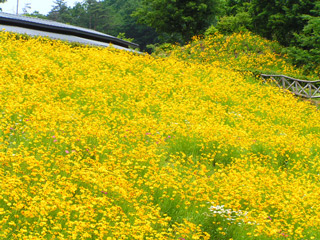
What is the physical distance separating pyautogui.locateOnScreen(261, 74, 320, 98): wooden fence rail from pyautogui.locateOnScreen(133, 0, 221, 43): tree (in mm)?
19303

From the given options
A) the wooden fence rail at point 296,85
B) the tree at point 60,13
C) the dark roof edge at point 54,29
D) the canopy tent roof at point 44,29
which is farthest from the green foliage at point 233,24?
the tree at point 60,13

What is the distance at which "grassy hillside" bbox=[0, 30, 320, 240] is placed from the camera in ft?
16.0

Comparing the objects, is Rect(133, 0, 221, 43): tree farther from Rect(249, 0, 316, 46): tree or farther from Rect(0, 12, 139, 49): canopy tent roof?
Rect(0, 12, 139, 49): canopy tent roof

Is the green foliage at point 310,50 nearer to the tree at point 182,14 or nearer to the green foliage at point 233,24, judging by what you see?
the green foliage at point 233,24

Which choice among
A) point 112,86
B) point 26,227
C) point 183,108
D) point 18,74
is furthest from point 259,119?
point 26,227

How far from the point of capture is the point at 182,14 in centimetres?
3978

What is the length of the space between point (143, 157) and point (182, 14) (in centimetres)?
3495

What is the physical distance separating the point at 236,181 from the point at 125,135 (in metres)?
2.58

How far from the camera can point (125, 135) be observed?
26.0 feet

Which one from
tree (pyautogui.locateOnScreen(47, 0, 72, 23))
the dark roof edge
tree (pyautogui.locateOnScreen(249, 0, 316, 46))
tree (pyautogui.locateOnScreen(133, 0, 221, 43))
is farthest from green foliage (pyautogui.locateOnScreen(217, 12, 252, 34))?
tree (pyautogui.locateOnScreen(47, 0, 72, 23))

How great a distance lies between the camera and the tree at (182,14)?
3972 centimetres

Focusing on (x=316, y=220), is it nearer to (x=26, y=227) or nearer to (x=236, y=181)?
(x=236, y=181)

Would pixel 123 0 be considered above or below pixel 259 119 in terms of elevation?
above

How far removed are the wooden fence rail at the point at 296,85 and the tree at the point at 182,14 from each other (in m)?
19.3
